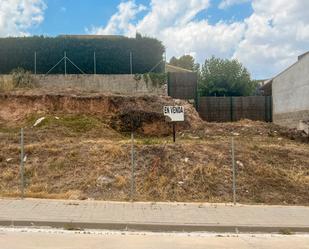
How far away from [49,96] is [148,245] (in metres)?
14.9

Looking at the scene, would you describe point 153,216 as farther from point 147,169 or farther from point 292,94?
point 292,94

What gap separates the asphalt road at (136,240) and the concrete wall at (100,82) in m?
17.2

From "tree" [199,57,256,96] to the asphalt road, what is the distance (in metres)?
36.1

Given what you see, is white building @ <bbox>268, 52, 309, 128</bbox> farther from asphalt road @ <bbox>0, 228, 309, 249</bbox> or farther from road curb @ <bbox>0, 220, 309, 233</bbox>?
asphalt road @ <bbox>0, 228, 309, 249</bbox>

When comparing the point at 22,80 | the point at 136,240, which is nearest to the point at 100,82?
the point at 22,80

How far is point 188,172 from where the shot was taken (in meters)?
12.8

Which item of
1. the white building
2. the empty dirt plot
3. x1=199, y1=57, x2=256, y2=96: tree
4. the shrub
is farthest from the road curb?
x1=199, y1=57, x2=256, y2=96: tree

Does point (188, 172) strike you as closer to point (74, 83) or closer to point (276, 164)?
point (276, 164)

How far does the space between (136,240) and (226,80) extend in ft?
127

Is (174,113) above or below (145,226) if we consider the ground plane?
above

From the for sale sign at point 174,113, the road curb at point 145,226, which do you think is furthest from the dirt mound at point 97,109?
the road curb at point 145,226

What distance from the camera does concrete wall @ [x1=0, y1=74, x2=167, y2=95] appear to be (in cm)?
2533

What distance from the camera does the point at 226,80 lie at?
148 feet

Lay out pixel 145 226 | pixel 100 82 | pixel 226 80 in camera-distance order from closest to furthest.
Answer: pixel 145 226
pixel 100 82
pixel 226 80
